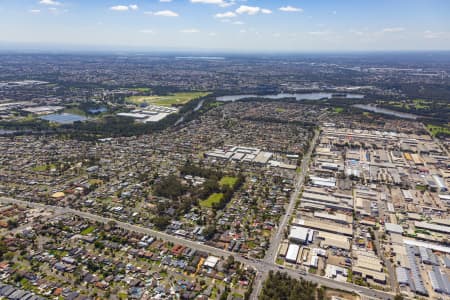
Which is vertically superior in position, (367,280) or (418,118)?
(418,118)

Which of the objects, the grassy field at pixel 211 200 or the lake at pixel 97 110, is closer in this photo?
the grassy field at pixel 211 200

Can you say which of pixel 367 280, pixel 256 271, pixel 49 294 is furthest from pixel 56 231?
pixel 367 280

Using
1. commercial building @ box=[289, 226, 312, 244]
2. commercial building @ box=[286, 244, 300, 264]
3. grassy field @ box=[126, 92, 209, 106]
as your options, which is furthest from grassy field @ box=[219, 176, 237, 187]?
grassy field @ box=[126, 92, 209, 106]

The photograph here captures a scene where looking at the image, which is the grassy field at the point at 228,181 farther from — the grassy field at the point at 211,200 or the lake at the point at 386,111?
the lake at the point at 386,111

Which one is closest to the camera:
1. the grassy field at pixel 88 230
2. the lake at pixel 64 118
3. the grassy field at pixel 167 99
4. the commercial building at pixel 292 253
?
the commercial building at pixel 292 253

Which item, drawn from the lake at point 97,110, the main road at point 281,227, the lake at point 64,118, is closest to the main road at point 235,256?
the main road at point 281,227

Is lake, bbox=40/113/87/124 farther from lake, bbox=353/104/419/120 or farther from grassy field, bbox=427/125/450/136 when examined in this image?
grassy field, bbox=427/125/450/136

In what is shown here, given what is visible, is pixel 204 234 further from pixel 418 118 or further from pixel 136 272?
pixel 418 118
